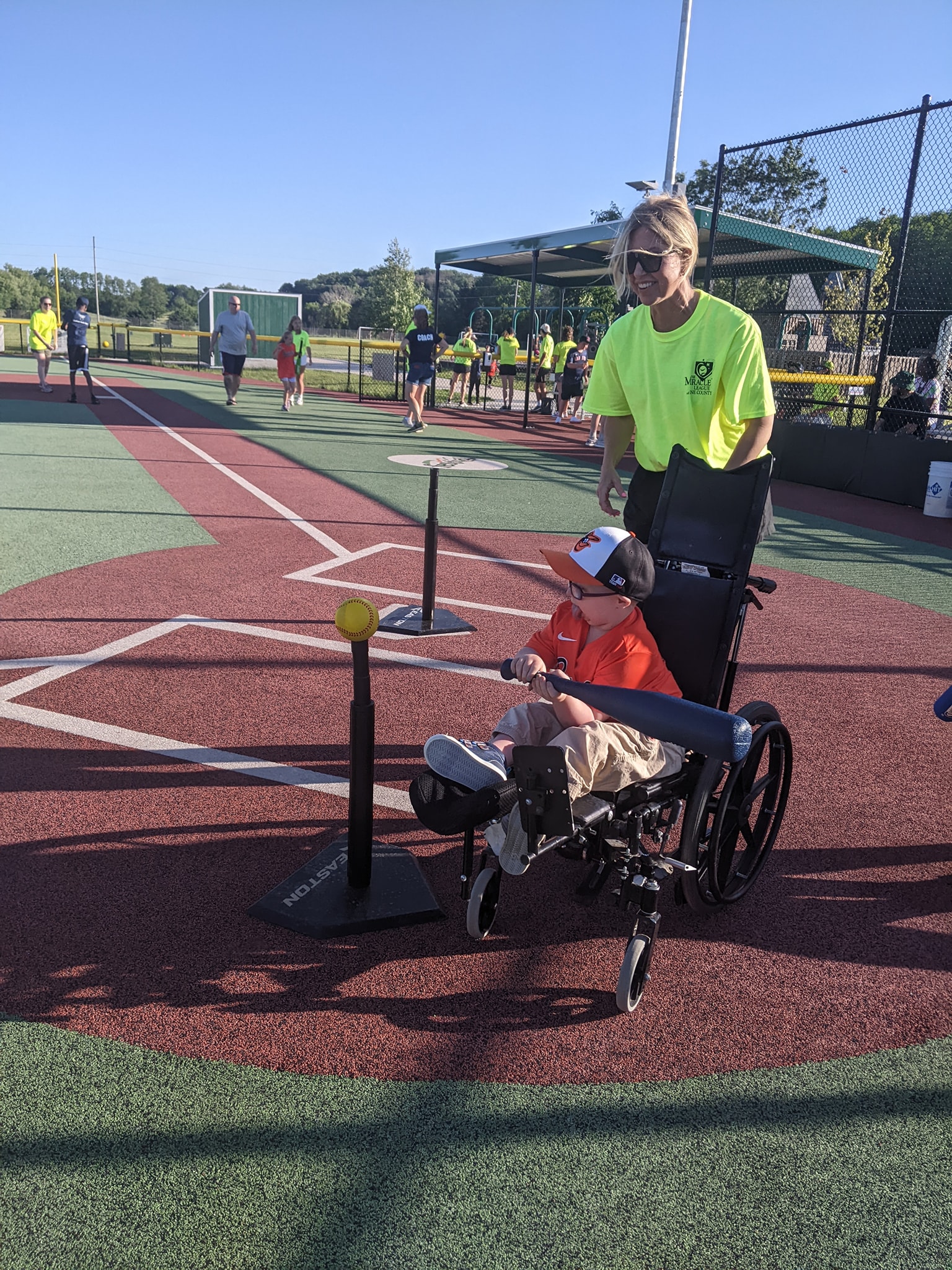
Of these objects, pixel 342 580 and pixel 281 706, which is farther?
pixel 342 580

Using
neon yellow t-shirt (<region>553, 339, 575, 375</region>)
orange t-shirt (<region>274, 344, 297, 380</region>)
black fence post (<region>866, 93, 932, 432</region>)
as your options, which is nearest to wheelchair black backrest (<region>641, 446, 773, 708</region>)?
black fence post (<region>866, 93, 932, 432</region>)

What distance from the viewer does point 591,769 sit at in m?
2.67

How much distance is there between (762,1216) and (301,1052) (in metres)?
1.18

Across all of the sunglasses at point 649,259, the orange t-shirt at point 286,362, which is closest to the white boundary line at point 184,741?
the sunglasses at point 649,259

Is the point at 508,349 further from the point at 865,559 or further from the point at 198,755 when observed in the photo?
the point at 198,755

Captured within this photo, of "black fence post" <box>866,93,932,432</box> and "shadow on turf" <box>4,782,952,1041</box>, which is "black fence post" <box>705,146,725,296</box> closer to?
"black fence post" <box>866,93,932,432</box>

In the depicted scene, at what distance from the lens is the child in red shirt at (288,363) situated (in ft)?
66.4

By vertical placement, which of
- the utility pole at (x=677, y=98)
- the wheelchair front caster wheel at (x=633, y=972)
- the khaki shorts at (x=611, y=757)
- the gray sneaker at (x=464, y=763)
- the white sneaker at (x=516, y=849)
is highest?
the utility pole at (x=677, y=98)

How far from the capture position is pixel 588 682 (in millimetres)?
2875

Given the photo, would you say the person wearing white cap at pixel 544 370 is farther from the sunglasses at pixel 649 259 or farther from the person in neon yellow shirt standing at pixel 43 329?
the sunglasses at pixel 649 259

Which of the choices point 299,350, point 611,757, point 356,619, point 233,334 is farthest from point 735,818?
point 299,350

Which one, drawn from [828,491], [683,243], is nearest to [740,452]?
[683,243]

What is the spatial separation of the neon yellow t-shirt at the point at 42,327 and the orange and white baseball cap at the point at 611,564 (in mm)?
20064

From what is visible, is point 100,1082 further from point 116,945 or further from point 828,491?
point 828,491
